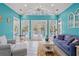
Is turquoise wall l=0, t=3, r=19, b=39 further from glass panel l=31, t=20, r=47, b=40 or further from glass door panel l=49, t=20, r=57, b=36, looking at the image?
glass door panel l=49, t=20, r=57, b=36

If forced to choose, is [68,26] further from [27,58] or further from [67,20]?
[27,58]

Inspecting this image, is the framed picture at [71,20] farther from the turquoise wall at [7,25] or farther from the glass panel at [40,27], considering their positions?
the turquoise wall at [7,25]

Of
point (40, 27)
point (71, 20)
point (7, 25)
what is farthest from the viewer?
point (7, 25)

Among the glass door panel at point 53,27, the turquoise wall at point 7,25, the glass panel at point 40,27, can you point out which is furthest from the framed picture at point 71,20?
the turquoise wall at point 7,25

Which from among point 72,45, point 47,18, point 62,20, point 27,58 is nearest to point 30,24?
point 47,18

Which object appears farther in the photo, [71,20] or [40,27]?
[71,20]

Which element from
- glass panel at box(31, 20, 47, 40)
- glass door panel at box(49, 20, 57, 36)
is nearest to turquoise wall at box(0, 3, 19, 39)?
glass panel at box(31, 20, 47, 40)

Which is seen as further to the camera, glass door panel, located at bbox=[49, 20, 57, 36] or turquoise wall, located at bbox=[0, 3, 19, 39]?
turquoise wall, located at bbox=[0, 3, 19, 39]

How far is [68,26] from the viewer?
4.29 m

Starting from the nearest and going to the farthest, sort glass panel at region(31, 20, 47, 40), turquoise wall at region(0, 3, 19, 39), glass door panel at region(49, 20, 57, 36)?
glass panel at region(31, 20, 47, 40) → glass door panel at region(49, 20, 57, 36) → turquoise wall at region(0, 3, 19, 39)

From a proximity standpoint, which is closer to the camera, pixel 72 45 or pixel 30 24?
pixel 72 45

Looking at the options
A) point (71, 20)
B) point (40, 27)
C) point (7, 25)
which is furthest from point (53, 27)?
point (7, 25)

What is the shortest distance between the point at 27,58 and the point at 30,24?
1911 mm

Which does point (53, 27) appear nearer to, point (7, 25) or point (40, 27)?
point (40, 27)
